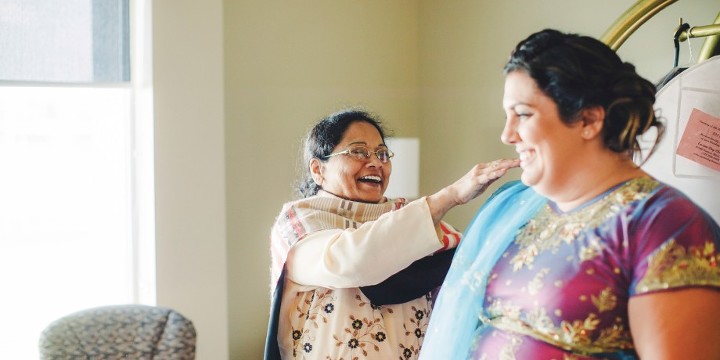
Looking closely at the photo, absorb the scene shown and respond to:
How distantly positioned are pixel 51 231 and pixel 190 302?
540 millimetres

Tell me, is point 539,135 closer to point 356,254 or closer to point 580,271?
point 580,271

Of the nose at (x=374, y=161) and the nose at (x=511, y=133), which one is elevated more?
the nose at (x=511, y=133)

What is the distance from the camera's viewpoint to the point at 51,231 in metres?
2.54

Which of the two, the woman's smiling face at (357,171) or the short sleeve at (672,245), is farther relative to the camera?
the woman's smiling face at (357,171)

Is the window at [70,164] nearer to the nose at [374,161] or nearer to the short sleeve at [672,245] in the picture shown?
the nose at [374,161]

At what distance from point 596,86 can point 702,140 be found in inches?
18.9

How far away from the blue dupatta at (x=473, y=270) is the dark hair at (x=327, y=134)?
660 millimetres

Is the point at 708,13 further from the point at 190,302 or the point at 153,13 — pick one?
the point at 190,302

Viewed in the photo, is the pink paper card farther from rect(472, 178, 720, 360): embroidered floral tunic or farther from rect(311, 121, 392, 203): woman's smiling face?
rect(311, 121, 392, 203): woman's smiling face

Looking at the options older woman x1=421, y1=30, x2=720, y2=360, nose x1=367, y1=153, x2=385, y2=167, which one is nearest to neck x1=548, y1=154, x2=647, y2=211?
older woman x1=421, y1=30, x2=720, y2=360

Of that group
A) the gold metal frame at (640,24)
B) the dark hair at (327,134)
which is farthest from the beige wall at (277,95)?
the dark hair at (327,134)

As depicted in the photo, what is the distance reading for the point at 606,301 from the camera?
1.13 metres

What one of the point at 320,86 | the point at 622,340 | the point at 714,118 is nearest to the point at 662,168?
the point at 714,118

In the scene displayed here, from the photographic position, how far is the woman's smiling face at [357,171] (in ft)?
6.73
